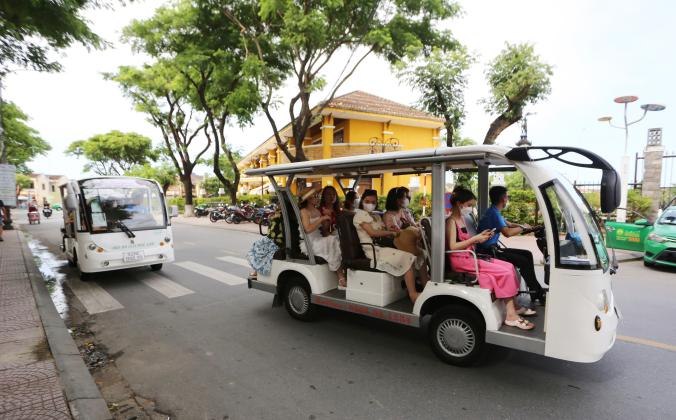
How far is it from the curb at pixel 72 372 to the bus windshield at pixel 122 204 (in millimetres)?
1976

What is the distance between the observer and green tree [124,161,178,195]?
1431 inches

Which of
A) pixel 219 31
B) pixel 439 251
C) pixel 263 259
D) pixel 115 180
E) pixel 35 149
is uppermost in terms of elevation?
pixel 219 31

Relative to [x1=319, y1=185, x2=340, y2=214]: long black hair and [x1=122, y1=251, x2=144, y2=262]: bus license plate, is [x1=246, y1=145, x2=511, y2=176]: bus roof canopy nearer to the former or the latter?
[x1=319, y1=185, x2=340, y2=214]: long black hair

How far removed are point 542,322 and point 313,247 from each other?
106 inches

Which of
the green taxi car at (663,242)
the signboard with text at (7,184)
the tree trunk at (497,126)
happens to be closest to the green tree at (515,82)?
the tree trunk at (497,126)

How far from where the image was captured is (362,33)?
13023 mm

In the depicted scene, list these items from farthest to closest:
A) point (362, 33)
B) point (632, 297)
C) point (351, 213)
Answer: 1. point (362, 33)
2. point (632, 297)
3. point (351, 213)

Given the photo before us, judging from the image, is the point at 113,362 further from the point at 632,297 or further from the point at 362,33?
the point at 362,33

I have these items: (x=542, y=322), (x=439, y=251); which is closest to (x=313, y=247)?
(x=439, y=251)

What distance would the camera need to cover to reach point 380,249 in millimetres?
4137

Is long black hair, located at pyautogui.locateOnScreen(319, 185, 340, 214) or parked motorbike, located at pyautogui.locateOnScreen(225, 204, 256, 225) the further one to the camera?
parked motorbike, located at pyautogui.locateOnScreen(225, 204, 256, 225)

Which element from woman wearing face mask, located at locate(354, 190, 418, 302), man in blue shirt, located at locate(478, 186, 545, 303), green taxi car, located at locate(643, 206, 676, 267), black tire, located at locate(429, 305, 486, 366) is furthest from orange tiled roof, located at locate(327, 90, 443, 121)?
black tire, located at locate(429, 305, 486, 366)

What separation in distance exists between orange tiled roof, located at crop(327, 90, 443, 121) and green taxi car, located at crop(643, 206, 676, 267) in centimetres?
1265

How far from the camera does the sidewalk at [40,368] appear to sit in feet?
8.97
